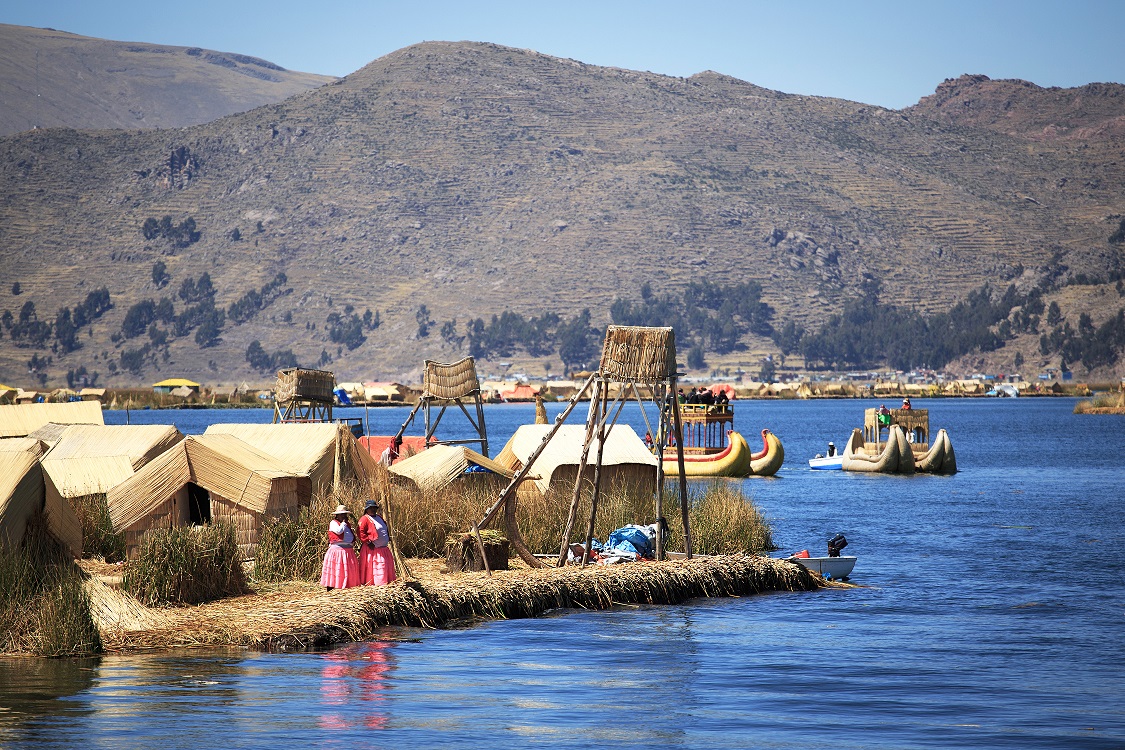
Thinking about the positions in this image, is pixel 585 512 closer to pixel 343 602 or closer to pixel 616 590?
pixel 616 590

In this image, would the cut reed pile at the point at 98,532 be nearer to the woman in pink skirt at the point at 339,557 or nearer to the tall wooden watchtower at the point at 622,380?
the woman in pink skirt at the point at 339,557

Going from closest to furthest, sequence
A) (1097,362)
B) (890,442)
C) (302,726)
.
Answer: (302,726), (890,442), (1097,362)

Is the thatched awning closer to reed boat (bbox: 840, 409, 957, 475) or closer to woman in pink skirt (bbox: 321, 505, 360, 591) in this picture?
woman in pink skirt (bbox: 321, 505, 360, 591)

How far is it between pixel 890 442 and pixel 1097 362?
150336mm

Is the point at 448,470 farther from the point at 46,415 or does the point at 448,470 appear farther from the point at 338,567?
the point at 46,415

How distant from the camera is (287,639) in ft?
55.5

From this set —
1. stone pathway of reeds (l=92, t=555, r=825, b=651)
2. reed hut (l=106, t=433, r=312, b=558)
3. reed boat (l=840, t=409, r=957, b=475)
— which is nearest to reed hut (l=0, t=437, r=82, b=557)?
reed hut (l=106, t=433, r=312, b=558)

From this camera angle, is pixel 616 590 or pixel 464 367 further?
pixel 464 367

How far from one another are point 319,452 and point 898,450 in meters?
36.2

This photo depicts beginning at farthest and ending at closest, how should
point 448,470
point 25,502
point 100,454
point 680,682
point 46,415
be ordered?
point 46,415 → point 100,454 → point 448,470 → point 25,502 → point 680,682

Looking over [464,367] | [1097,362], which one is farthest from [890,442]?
[1097,362]

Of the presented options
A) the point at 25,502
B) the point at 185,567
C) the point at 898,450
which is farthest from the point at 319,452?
the point at 898,450

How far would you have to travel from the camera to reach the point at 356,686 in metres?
15.7

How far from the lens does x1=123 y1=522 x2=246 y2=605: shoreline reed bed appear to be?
17656 millimetres
